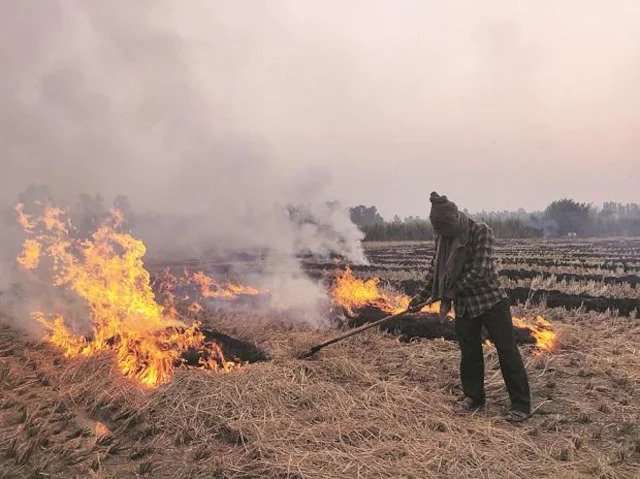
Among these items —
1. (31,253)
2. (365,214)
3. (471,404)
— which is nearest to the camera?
(471,404)

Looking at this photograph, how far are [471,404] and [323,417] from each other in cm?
151

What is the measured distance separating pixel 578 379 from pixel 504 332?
5.70 feet

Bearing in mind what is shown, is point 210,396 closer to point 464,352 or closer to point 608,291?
point 464,352

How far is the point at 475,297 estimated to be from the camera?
488 cm

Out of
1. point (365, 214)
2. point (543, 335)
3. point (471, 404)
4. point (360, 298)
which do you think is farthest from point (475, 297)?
point (365, 214)

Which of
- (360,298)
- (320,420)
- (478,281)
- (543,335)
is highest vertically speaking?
(478,281)

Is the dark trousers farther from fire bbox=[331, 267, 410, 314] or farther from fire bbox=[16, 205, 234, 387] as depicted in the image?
fire bbox=[331, 267, 410, 314]

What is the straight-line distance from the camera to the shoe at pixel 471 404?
5.03m

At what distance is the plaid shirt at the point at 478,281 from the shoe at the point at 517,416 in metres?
0.96

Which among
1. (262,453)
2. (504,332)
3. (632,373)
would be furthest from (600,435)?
(262,453)

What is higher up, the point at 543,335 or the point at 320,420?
the point at 543,335

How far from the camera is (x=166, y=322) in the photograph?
6840 millimetres

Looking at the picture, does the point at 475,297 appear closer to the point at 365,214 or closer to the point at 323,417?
the point at 323,417

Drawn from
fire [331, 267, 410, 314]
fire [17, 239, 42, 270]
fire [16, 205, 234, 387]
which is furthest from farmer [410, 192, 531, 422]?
fire [17, 239, 42, 270]
